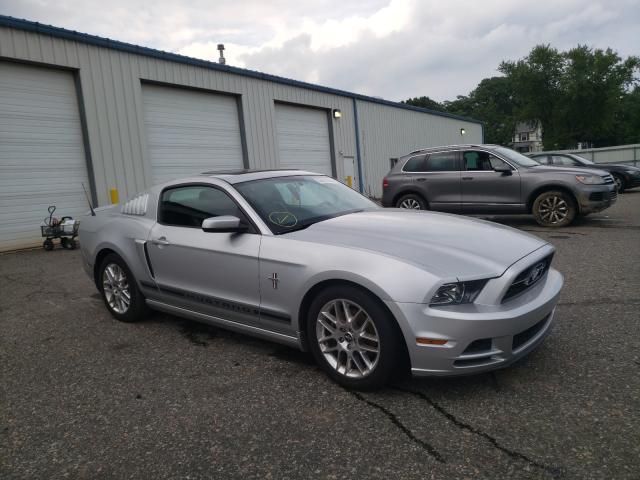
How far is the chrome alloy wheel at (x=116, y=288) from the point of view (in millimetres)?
4598

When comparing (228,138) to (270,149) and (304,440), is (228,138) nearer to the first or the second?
(270,149)

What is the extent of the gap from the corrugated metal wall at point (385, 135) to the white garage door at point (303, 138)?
2.55 metres

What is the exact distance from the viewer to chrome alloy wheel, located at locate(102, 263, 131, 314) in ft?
15.1

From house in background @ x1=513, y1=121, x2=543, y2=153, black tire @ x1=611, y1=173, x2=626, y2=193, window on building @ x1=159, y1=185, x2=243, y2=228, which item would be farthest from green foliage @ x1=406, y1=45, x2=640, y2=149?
window on building @ x1=159, y1=185, x2=243, y2=228

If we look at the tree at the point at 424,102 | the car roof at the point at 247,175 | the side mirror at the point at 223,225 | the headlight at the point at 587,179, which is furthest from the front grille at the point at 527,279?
the tree at the point at 424,102

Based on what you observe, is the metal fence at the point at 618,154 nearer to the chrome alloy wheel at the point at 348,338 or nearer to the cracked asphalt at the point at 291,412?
the cracked asphalt at the point at 291,412

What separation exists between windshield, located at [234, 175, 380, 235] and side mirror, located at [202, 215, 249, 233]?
0.66ft

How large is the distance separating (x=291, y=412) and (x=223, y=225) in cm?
136

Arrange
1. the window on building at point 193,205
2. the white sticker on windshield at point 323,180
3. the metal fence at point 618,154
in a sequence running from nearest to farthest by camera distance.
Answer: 1. the window on building at point 193,205
2. the white sticker on windshield at point 323,180
3. the metal fence at point 618,154

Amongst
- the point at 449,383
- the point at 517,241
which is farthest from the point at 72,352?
the point at 517,241

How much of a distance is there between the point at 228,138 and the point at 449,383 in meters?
12.6

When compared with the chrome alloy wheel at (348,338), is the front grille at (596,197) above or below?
above

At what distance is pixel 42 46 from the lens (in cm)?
1015

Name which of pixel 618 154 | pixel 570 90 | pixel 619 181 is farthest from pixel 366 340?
pixel 570 90
